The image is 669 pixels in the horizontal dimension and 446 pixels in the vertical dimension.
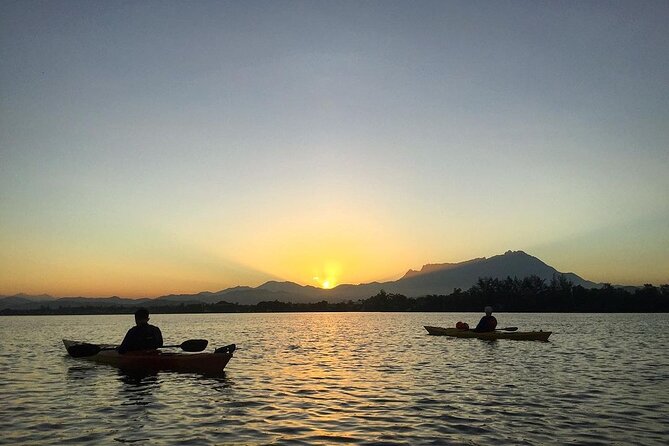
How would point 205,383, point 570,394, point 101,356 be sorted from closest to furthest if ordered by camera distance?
point 570,394, point 205,383, point 101,356

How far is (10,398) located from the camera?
781 inches

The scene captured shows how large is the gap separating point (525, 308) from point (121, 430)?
647 ft

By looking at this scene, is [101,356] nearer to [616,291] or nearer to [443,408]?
[443,408]

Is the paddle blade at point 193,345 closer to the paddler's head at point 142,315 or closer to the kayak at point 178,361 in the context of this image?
the kayak at point 178,361

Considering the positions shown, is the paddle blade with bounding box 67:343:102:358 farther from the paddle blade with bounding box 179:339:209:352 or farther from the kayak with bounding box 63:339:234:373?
the paddle blade with bounding box 179:339:209:352

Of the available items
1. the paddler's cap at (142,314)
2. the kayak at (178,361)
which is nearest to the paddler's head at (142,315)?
the paddler's cap at (142,314)

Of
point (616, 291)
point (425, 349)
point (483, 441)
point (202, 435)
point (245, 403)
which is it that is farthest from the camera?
point (616, 291)

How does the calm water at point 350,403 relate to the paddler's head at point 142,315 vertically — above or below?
below

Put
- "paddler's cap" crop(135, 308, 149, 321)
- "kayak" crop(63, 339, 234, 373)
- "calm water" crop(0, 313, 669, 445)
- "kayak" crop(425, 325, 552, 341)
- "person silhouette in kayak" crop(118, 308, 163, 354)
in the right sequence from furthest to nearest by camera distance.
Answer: "kayak" crop(425, 325, 552, 341) < "person silhouette in kayak" crop(118, 308, 163, 354) < "kayak" crop(63, 339, 234, 373) < "paddler's cap" crop(135, 308, 149, 321) < "calm water" crop(0, 313, 669, 445)

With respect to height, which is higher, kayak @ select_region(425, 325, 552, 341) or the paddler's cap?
the paddler's cap

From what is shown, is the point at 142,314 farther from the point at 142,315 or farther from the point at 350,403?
the point at 350,403

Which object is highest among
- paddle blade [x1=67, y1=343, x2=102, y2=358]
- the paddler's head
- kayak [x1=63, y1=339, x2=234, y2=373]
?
the paddler's head

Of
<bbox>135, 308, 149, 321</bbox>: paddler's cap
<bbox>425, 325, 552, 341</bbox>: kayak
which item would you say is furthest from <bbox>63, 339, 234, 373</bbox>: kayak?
<bbox>425, 325, 552, 341</bbox>: kayak

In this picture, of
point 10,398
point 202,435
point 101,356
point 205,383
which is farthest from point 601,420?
point 101,356
